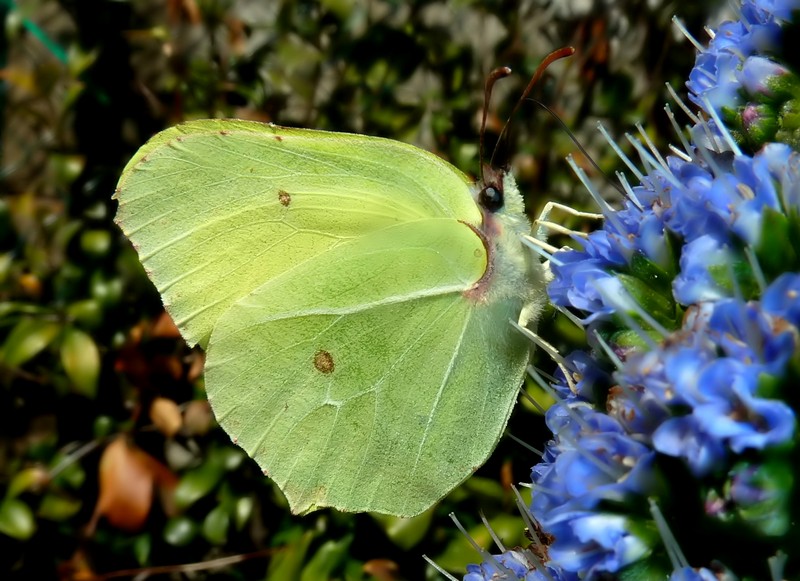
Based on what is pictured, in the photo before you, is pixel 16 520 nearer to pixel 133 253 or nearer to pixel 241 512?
pixel 241 512

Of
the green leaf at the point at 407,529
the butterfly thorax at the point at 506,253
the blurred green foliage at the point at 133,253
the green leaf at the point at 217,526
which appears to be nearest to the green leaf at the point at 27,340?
the blurred green foliage at the point at 133,253

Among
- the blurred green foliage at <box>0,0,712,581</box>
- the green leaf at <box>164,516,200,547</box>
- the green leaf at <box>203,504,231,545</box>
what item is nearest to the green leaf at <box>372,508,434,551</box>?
the blurred green foliage at <box>0,0,712,581</box>

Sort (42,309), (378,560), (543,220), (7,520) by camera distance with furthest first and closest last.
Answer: (42,309) < (7,520) < (378,560) < (543,220)

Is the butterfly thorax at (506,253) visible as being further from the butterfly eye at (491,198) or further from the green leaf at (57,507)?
the green leaf at (57,507)

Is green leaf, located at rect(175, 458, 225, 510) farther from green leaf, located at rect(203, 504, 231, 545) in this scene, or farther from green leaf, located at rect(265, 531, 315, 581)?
green leaf, located at rect(265, 531, 315, 581)

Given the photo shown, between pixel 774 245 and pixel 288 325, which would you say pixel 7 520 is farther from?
pixel 774 245

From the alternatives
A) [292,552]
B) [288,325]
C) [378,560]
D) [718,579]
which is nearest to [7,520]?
[292,552]
